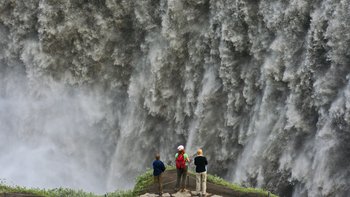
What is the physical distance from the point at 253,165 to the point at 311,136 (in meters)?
2.58

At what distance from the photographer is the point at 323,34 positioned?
16.5m

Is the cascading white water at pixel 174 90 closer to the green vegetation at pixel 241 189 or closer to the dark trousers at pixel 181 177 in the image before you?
the green vegetation at pixel 241 189

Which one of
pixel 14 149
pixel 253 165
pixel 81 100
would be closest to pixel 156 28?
pixel 81 100

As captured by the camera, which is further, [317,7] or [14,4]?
[14,4]

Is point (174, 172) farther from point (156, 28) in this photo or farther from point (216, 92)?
point (156, 28)

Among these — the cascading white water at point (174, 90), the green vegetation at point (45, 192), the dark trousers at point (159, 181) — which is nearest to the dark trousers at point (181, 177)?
the dark trousers at point (159, 181)

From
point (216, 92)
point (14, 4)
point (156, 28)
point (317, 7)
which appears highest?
point (14, 4)

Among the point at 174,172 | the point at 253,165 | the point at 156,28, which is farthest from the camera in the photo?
the point at 156,28

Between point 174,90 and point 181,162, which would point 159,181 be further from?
point 174,90

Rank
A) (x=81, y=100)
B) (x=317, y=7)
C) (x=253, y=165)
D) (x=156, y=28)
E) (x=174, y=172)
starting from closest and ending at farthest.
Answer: (x=174, y=172) → (x=317, y=7) → (x=253, y=165) → (x=156, y=28) → (x=81, y=100)

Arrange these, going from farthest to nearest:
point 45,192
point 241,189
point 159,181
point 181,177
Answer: point 45,192 < point 241,189 < point 181,177 < point 159,181

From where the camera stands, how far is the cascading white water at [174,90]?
1681 centimetres

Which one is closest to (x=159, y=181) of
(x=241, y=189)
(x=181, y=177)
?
(x=181, y=177)

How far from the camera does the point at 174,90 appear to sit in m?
22.6
